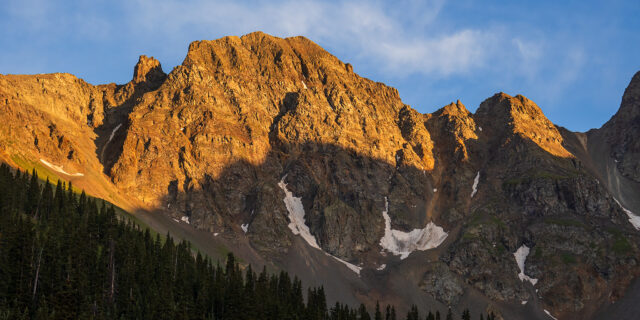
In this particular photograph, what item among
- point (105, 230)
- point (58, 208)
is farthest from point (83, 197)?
point (105, 230)

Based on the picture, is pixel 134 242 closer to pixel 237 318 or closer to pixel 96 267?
pixel 96 267

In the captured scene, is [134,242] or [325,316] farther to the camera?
[325,316]

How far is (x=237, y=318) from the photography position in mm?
111188

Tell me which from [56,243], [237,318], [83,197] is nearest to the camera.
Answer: [56,243]

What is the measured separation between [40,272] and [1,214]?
25066mm

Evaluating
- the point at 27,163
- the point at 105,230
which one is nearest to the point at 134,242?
the point at 105,230

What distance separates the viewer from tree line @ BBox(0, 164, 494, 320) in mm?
90688

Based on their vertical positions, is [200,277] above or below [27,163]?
below

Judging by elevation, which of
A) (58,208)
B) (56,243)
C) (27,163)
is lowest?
(56,243)

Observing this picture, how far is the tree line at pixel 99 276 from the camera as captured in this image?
9069 cm

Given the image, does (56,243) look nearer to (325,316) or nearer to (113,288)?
(113,288)

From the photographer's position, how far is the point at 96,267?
104 metres

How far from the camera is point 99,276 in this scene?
10338cm

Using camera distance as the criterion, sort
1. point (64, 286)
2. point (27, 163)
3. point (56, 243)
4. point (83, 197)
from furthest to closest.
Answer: point (27, 163), point (83, 197), point (56, 243), point (64, 286)
